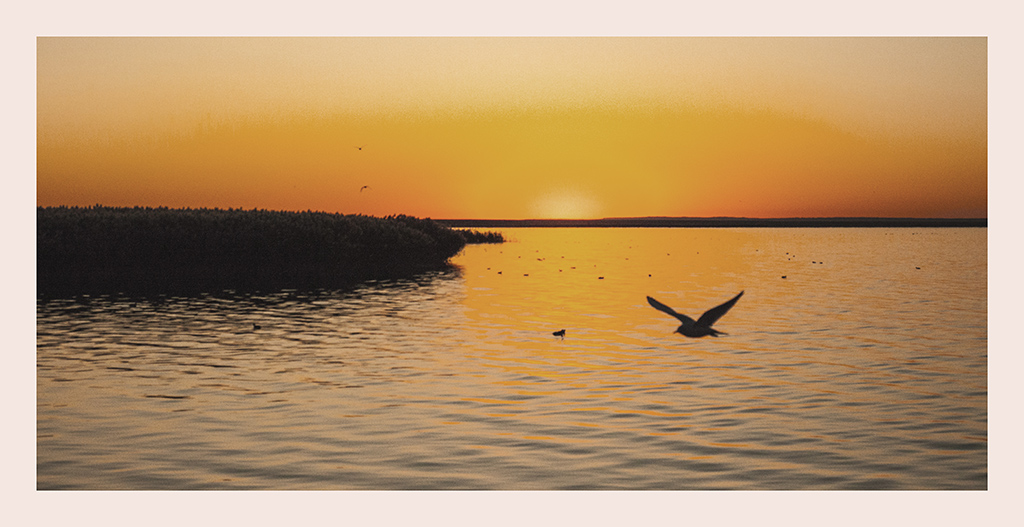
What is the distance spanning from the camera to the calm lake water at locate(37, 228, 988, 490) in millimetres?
11883

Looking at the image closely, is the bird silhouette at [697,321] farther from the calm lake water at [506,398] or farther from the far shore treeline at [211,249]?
the far shore treeline at [211,249]

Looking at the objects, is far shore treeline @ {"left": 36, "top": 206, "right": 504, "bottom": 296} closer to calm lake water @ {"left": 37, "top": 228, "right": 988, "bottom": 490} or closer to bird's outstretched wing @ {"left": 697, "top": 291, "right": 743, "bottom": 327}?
calm lake water @ {"left": 37, "top": 228, "right": 988, "bottom": 490}

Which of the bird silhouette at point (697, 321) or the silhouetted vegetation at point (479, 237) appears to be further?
the silhouetted vegetation at point (479, 237)

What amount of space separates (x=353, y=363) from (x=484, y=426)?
6.49m

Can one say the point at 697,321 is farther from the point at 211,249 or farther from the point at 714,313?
the point at 211,249

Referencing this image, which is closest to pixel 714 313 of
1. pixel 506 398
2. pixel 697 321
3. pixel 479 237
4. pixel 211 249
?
pixel 697 321

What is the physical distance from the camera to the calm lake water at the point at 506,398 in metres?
11.9

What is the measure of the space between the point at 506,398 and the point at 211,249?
39.0 metres

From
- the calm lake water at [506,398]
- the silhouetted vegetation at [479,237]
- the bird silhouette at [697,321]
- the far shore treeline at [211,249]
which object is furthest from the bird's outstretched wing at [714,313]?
the silhouetted vegetation at [479,237]

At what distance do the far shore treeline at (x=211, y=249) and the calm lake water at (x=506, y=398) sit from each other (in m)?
13.6

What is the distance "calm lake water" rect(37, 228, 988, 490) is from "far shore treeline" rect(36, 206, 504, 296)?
44.5 ft

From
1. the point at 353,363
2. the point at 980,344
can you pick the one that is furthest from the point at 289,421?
the point at 980,344

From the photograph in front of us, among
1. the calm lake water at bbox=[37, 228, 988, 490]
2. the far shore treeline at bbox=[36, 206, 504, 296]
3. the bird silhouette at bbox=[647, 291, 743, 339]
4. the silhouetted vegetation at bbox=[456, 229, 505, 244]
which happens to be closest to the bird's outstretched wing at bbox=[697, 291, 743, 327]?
the bird silhouette at bbox=[647, 291, 743, 339]

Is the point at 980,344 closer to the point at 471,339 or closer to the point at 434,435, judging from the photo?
the point at 471,339
